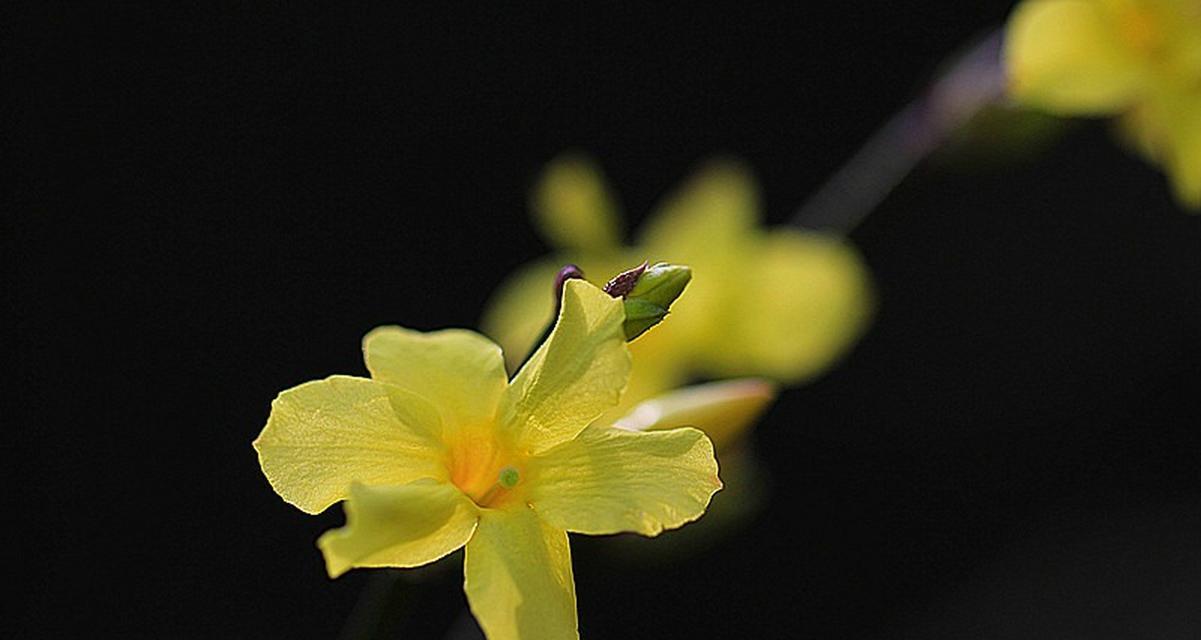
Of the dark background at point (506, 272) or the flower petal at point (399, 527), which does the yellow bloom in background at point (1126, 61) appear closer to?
the flower petal at point (399, 527)

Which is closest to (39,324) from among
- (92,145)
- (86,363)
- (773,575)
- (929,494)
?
(86,363)

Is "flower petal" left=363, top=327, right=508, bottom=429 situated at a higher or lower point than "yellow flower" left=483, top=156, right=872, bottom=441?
higher

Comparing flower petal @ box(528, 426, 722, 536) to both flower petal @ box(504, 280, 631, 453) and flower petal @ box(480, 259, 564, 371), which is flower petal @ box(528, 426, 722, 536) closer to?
flower petal @ box(504, 280, 631, 453)

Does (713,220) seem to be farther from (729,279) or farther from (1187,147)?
(1187,147)

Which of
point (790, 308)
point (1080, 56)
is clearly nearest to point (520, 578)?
point (1080, 56)

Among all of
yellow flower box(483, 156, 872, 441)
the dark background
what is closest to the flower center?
yellow flower box(483, 156, 872, 441)

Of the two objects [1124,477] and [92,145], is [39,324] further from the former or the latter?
[1124,477]

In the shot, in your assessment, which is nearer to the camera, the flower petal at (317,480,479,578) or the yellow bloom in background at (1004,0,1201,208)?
the flower petal at (317,480,479,578)
